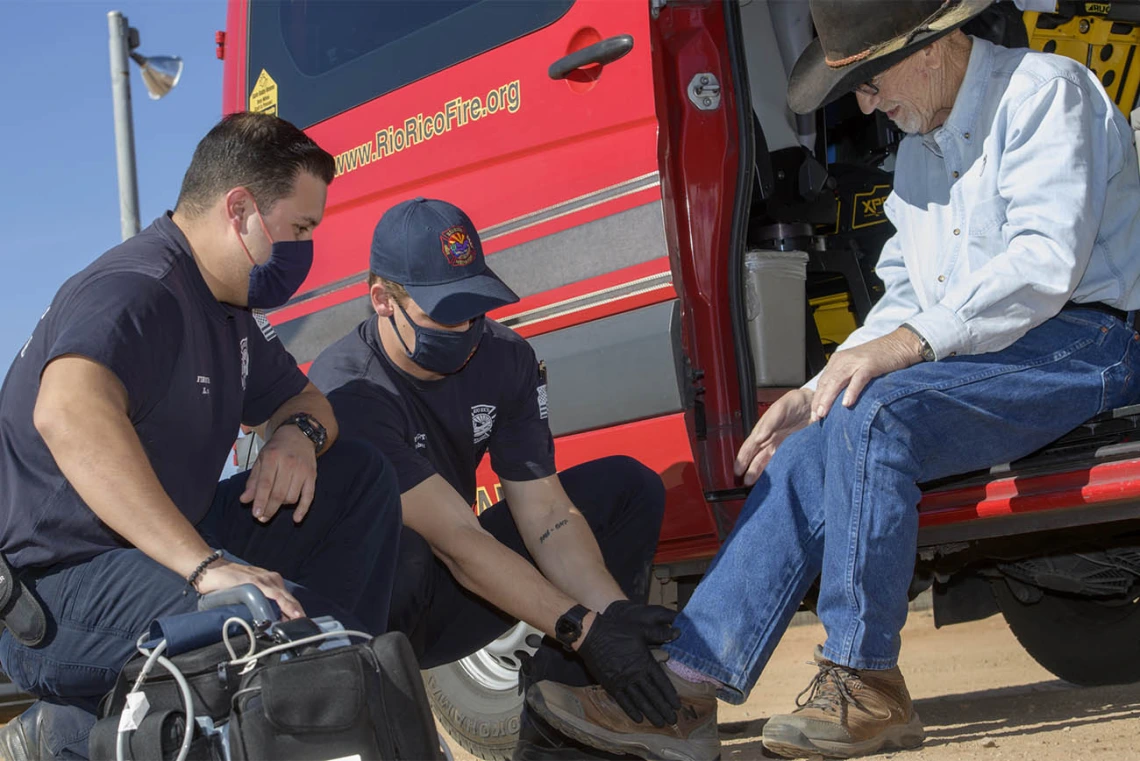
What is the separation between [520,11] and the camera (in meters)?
3.19

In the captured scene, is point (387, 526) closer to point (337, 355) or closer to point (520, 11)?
point (337, 355)

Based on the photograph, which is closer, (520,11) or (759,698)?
(520,11)

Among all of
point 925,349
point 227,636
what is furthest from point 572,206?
point 227,636

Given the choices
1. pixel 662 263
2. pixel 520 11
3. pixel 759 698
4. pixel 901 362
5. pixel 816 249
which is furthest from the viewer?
pixel 759 698

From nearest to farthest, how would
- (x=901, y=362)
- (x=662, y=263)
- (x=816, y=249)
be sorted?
(x=901, y=362)
(x=662, y=263)
(x=816, y=249)

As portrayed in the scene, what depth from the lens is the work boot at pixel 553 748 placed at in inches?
103

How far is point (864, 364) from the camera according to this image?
248 centimetres

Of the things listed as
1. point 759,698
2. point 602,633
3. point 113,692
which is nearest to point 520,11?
point 602,633

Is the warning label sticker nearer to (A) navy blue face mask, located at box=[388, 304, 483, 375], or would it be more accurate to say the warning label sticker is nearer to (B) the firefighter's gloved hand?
(A) navy blue face mask, located at box=[388, 304, 483, 375]

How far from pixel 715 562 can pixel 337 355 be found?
3.31 feet

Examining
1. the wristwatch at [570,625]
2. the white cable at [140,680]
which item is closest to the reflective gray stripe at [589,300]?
the wristwatch at [570,625]

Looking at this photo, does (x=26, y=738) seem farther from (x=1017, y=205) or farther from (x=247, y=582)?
(x=1017, y=205)

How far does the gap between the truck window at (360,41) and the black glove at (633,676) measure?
149 centimetres

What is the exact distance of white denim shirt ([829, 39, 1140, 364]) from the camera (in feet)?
8.05
